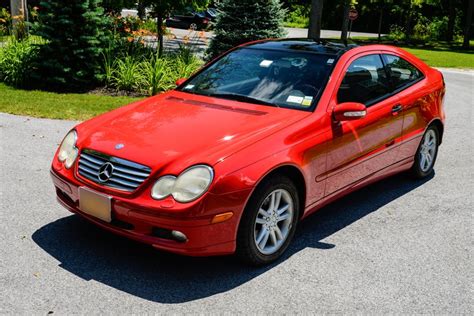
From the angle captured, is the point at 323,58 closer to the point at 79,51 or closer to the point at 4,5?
the point at 79,51

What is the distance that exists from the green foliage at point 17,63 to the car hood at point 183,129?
7.51 m

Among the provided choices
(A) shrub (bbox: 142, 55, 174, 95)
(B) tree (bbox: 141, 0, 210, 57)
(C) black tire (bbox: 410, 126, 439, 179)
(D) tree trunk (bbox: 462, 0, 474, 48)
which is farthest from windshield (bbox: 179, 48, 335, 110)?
(D) tree trunk (bbox: 462, 0, 474, 48)

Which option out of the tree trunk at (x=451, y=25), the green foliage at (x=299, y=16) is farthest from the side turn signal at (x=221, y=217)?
the green foliage at (x=299, y=16)

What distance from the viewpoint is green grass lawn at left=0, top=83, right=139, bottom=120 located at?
927 cm

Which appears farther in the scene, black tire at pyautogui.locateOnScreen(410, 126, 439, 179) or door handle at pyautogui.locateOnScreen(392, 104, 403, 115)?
black tire at pyautogui.locateOnScreen(410, 126, 439, 179)

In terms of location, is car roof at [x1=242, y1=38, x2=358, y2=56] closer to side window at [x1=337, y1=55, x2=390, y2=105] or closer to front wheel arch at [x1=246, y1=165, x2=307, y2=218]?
side window at [x1=337, y1=55, x2=390, y2=105]

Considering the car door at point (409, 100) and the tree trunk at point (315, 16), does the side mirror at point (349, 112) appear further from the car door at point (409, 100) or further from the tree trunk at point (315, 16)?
the tree trunk at point (315, 16)

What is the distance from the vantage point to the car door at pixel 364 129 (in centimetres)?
473

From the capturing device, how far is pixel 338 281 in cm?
402

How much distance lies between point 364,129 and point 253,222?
64.9 inches

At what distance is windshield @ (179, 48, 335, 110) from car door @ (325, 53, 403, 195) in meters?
0.24

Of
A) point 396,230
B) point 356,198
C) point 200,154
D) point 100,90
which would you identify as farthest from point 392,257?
point 100,90

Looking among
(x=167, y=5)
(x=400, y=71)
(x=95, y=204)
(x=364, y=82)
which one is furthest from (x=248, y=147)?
(x=167, y=5)

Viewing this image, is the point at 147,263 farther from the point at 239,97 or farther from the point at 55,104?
the point at 55,104
